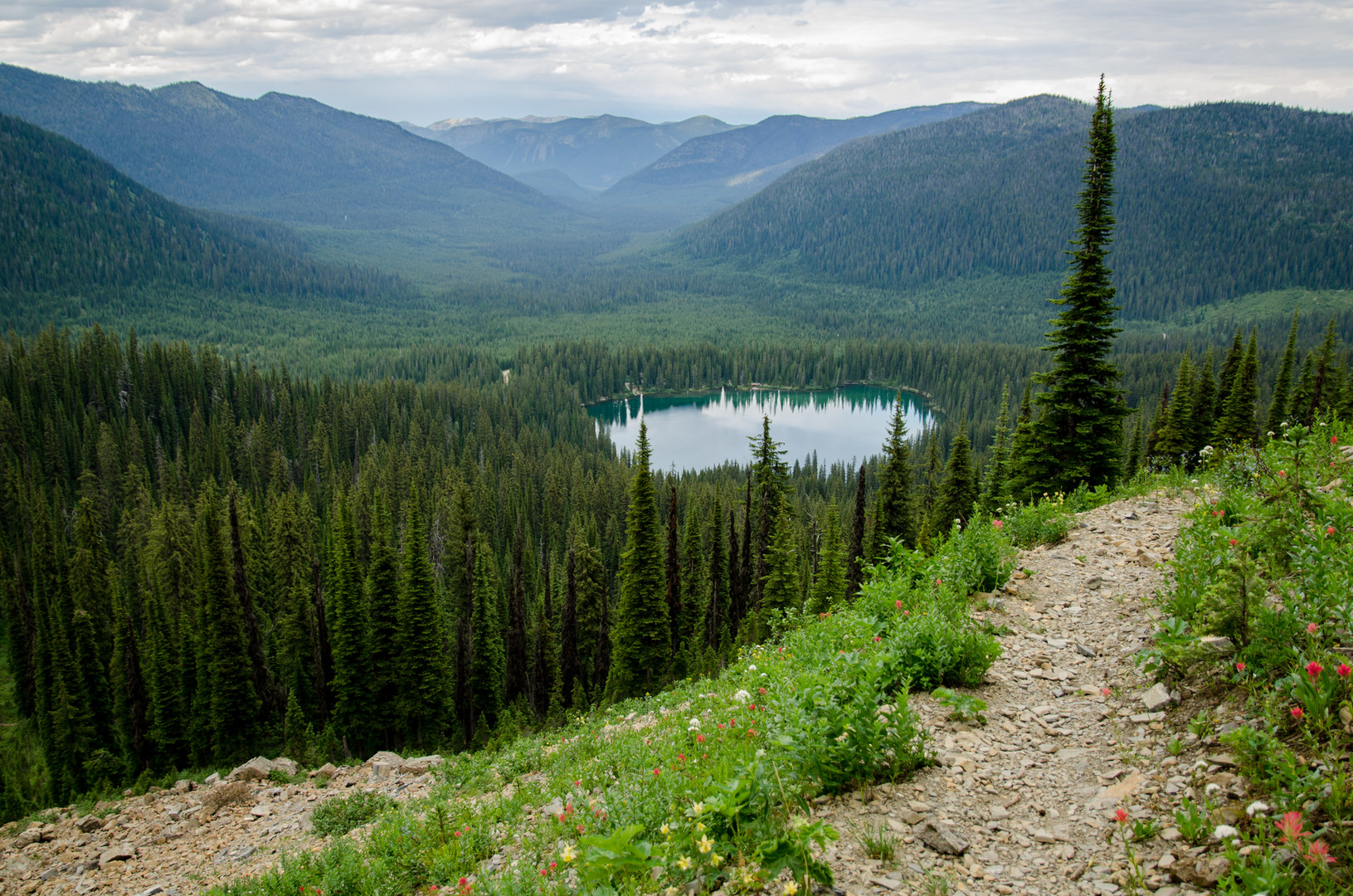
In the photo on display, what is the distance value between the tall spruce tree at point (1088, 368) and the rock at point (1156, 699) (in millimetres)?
22090

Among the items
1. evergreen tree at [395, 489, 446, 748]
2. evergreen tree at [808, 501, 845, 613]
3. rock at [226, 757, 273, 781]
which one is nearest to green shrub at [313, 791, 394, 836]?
rock at [226, 757, 273, 781]

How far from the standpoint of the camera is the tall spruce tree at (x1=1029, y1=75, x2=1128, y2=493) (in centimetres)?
2769

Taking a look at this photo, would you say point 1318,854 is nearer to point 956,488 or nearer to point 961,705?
point 961,705

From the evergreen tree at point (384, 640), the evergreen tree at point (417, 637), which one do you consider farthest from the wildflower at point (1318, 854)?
the evergreen tree at point (384, 640)

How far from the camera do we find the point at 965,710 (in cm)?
858

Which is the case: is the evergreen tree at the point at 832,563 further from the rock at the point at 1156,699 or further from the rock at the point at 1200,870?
the rock at the point at 1200,870

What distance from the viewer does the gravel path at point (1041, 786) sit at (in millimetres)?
6047

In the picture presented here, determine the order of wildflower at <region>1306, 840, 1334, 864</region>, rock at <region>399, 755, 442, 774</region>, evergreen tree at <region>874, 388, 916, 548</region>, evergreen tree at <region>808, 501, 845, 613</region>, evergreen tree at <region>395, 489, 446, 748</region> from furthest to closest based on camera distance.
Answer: evergreen tree at <region>874, 388, 916, 548</region>
evergreen tree at <region>395, 489, 446, 748</region>
evergreen tree at <region>808, 501, 845, 613</region>
rock at <region>399, 755, 442, 774</region>
wildflower at <region>1306, 840, 1334, 864</region>

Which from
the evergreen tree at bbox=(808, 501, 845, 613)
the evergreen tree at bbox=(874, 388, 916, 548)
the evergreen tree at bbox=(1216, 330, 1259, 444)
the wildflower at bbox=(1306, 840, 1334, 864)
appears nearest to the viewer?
the wildflower at bbox=(1306, 840, 1334, 864)

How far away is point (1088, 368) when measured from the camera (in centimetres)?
2806

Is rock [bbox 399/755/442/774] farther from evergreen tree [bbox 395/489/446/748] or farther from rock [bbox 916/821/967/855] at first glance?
evergreen tree [bbox 395/489/446/748]

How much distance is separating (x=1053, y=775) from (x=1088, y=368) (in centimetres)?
2521

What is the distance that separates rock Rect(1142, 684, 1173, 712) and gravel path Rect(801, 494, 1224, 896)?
5.5 inches

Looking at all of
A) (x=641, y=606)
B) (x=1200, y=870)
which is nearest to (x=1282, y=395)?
(x=641, y=606)
